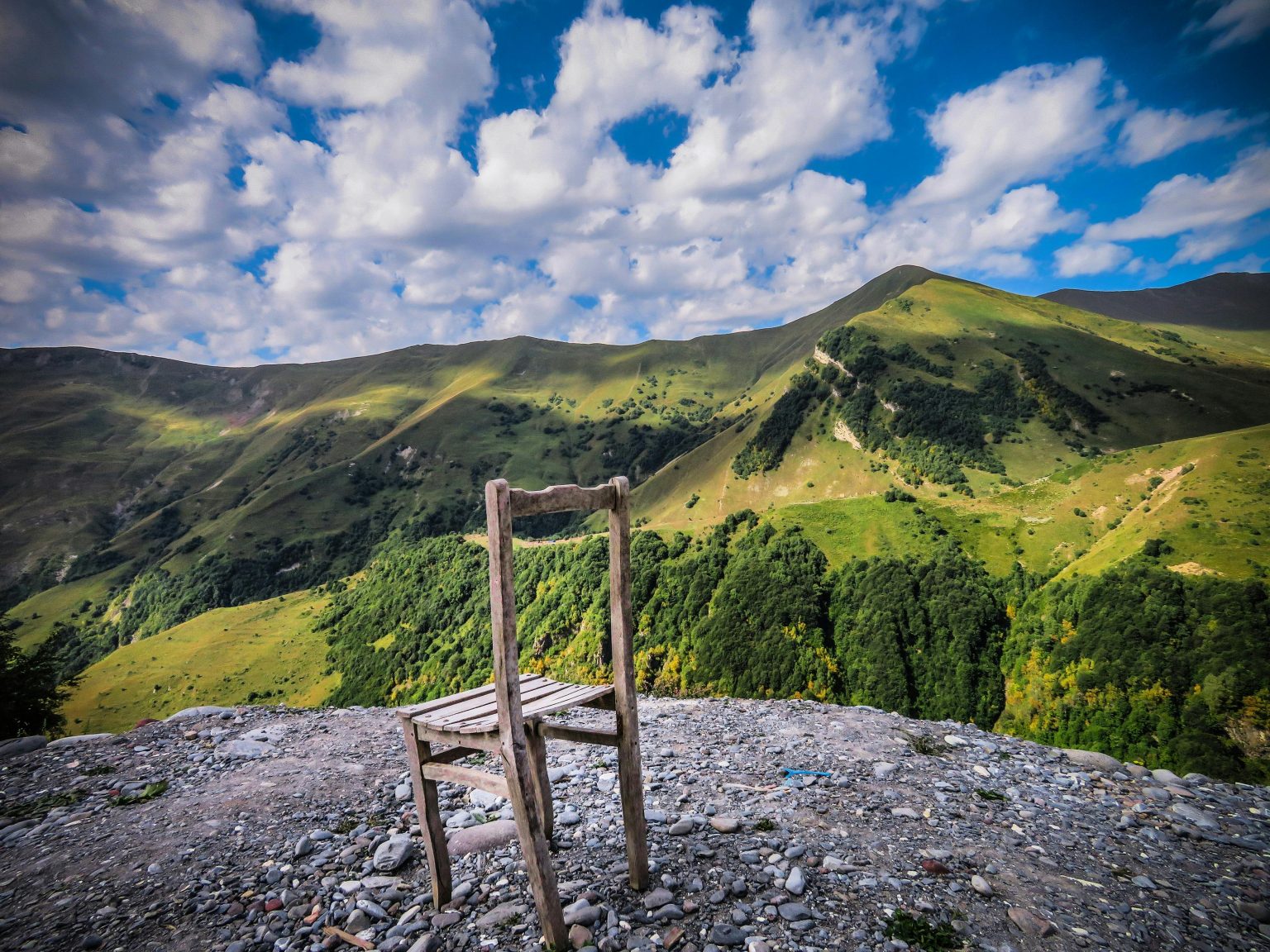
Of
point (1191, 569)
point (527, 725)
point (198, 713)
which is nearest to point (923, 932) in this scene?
point (527, 725)

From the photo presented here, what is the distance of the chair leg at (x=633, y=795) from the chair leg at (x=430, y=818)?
1882mm

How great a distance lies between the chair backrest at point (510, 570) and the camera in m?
4.17

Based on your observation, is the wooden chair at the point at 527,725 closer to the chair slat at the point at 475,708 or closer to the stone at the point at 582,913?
the chair slat at the point at 475,708

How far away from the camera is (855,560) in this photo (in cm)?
5828

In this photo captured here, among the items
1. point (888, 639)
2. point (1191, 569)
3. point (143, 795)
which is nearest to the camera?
point (143, 795)

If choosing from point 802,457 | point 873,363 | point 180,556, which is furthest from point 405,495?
point 873,363

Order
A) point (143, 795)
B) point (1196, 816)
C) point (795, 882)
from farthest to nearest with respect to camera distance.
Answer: point (143, 795) → point (1196, 816) → point (795, 882)

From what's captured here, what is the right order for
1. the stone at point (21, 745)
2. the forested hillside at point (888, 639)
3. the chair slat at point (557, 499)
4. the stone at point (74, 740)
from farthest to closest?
the forested hillside at point (888, 639) → the stone at point (74, 740) → the stone at point (21, 745) → the chair slat at point (557, 499)

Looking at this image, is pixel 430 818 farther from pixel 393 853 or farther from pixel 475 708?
pixel 393 853

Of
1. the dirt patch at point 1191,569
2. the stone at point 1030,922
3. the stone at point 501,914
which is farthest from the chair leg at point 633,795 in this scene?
the dirt patch at point 1191,569

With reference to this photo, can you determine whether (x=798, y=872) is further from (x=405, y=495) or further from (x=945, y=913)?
(x=405, y=495)

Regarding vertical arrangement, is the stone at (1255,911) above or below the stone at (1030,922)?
below

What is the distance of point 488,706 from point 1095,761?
417 inches

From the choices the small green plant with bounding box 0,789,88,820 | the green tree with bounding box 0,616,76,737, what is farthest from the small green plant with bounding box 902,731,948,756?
the green tree with bounding box 0,616,76,737
